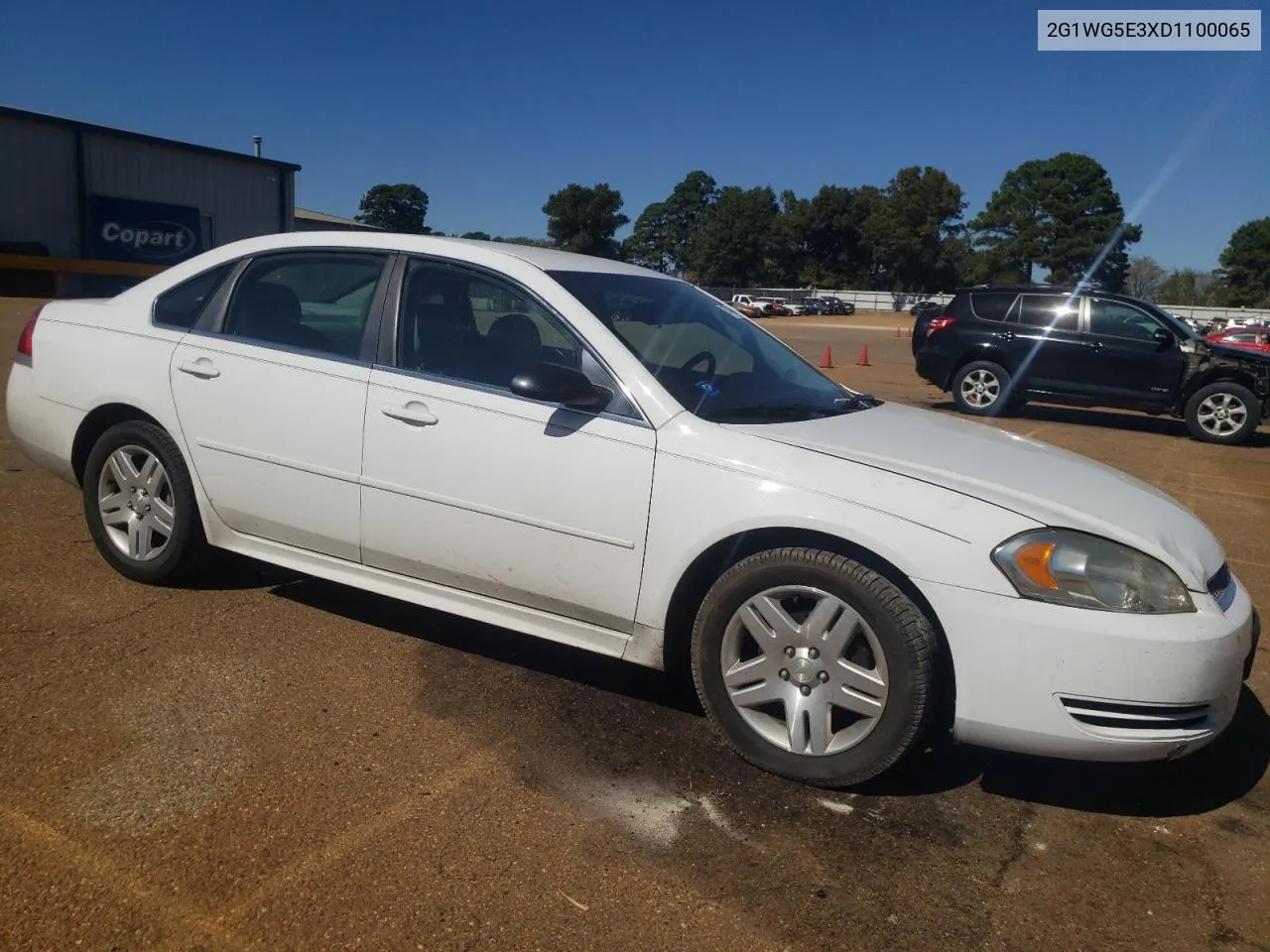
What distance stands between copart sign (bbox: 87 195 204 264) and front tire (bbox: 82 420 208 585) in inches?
1336

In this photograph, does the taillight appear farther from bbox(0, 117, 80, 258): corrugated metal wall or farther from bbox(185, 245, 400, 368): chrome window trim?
bbox(0, 117, 80, 258): corrugated metal wall

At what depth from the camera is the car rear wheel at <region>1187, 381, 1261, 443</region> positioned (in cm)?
1149

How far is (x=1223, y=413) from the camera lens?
11602mm

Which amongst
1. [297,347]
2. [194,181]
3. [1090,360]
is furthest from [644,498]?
[194,181]

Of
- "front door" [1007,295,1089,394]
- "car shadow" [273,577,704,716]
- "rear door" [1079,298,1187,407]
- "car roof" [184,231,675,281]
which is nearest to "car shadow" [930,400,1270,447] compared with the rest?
"front door" [1007,295,1089,394]

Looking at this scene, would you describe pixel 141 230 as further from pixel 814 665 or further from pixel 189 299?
pixel 814 665

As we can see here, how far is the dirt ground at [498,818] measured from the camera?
2326mm

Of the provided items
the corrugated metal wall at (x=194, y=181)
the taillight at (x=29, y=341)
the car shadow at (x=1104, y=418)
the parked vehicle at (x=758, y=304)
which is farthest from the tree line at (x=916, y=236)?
the taillight at (x=29, y=341)

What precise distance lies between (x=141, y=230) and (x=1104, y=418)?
32.3m

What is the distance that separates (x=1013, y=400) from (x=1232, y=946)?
11.2 metres

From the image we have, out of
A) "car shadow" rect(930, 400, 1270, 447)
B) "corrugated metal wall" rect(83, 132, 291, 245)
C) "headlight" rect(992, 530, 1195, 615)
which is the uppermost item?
"corrugated metal wall" rect(83, 132, 291, 245)

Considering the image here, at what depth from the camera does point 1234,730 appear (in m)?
3.55

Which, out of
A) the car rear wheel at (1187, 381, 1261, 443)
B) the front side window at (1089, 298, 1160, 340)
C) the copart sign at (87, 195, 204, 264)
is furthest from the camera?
the copart sign at (87, 195, 204, 264)

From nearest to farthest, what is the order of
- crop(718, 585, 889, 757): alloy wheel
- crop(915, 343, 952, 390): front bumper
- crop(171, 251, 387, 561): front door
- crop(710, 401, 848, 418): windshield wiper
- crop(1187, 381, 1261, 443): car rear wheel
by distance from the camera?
1. crop(718, 585, 889, 757): alloy wheel
2. crop(710, 401, 848, 418): windshield wiper
3. crop(171, 251, 387, 561): front door
4. crop(1187, 381, 1261, 443): car rear wheel
5. crop(915, 343, 952, 390): front bumper
